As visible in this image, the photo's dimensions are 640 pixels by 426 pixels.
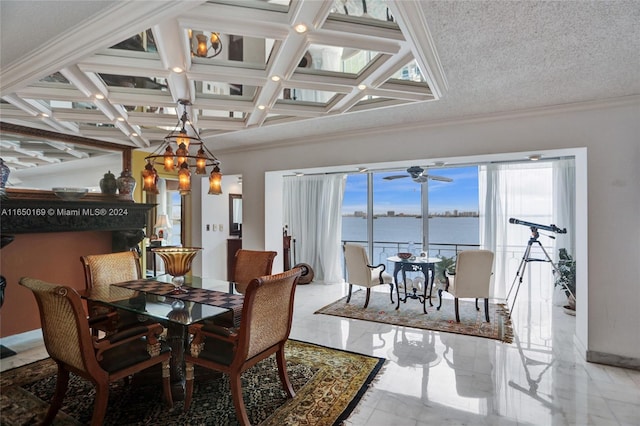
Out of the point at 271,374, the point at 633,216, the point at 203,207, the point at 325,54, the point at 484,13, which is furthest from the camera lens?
the point at 203,207

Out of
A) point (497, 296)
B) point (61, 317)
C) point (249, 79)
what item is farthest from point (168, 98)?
point (497, 296)

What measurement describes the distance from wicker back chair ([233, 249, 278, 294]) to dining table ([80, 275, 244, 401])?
0.42 metres

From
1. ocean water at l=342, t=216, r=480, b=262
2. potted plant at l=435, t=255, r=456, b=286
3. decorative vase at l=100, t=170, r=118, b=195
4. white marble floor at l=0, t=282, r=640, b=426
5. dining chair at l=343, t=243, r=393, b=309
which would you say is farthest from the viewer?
ocean water at l=342, t=216, r=480, b=262

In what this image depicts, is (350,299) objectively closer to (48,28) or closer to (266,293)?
(266,293)

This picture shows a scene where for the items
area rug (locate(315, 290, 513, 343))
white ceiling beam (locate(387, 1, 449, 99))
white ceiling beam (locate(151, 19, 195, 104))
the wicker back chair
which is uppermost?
white ceiling beam (locate(151, 19, 195, 104))

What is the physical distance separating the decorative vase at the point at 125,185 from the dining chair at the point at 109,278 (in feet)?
4.90

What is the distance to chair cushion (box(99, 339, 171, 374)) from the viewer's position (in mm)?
1917

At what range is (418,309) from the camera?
177 inches

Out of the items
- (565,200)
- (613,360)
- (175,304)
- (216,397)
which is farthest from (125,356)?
(565,200)

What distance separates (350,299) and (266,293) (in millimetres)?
3181

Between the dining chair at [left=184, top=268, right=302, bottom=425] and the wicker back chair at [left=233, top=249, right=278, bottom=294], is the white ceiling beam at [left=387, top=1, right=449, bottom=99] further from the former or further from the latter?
the wicker back chair at [left=233, top=249, right=278, bottom=294]

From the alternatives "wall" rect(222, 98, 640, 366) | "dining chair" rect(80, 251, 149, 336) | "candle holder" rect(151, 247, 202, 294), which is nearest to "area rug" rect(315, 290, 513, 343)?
"wall" rect(222, 98, 640, 366)

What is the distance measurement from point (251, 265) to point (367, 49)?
2.37 metres

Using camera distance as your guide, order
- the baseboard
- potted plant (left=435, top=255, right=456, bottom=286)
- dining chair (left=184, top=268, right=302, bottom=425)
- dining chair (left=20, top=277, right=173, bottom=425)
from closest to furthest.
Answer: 1. dining chair (left=20, top=277, right=173, bottom=425)
2. dining chair (left=184, top=268, right=302, bottom=425)
3. the baseboard
4. potted plant (left=435, top=255, right=456, bottom=286)
